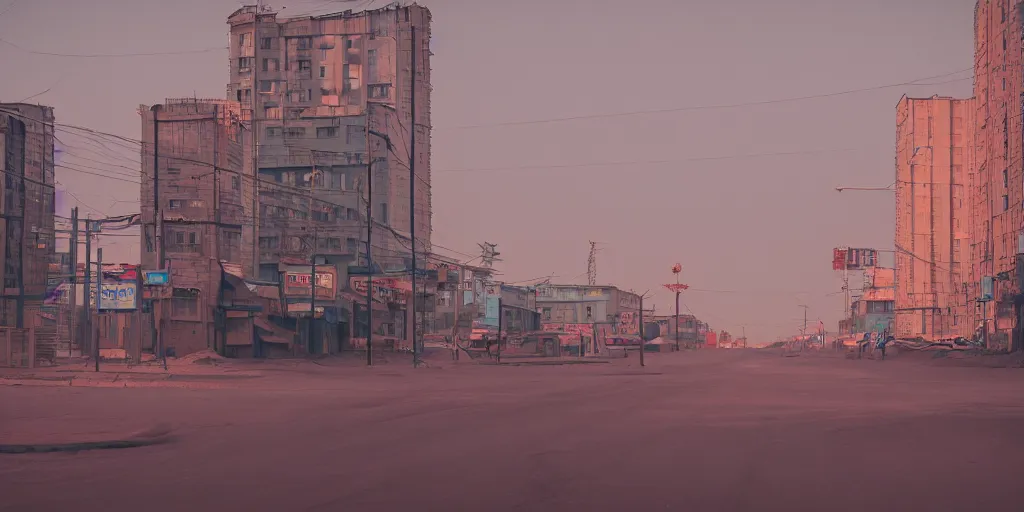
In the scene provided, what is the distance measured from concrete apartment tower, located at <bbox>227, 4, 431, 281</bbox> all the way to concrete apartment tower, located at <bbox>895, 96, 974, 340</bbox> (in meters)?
59.3

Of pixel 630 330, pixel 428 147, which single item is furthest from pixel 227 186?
pixel 630 330

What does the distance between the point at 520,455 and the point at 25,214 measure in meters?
77.1

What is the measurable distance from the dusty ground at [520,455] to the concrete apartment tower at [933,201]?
97.7 m

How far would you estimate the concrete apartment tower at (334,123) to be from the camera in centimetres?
10919

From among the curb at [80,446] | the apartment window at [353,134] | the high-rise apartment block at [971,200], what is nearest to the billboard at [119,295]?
the curb at [80,446]

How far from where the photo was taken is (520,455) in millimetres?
14242

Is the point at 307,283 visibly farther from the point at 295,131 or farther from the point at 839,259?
the point at 839,259

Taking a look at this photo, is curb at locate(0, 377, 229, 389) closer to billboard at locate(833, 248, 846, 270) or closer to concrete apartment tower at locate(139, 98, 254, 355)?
concrete apartment tower at locate(139, 98, 254, 355)

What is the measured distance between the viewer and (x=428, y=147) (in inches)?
5394

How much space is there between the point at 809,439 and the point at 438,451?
6289 millimetres

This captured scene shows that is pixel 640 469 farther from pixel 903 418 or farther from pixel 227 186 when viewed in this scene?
pixel 227 186

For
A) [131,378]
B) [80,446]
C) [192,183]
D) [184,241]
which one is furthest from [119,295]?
[184,241]

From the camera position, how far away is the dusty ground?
10625mm

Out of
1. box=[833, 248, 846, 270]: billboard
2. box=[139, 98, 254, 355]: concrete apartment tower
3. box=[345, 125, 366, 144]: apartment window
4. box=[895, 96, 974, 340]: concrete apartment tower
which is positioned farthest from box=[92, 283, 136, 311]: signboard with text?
box=[895, 96, 974, 340]: concrete apartment tower
